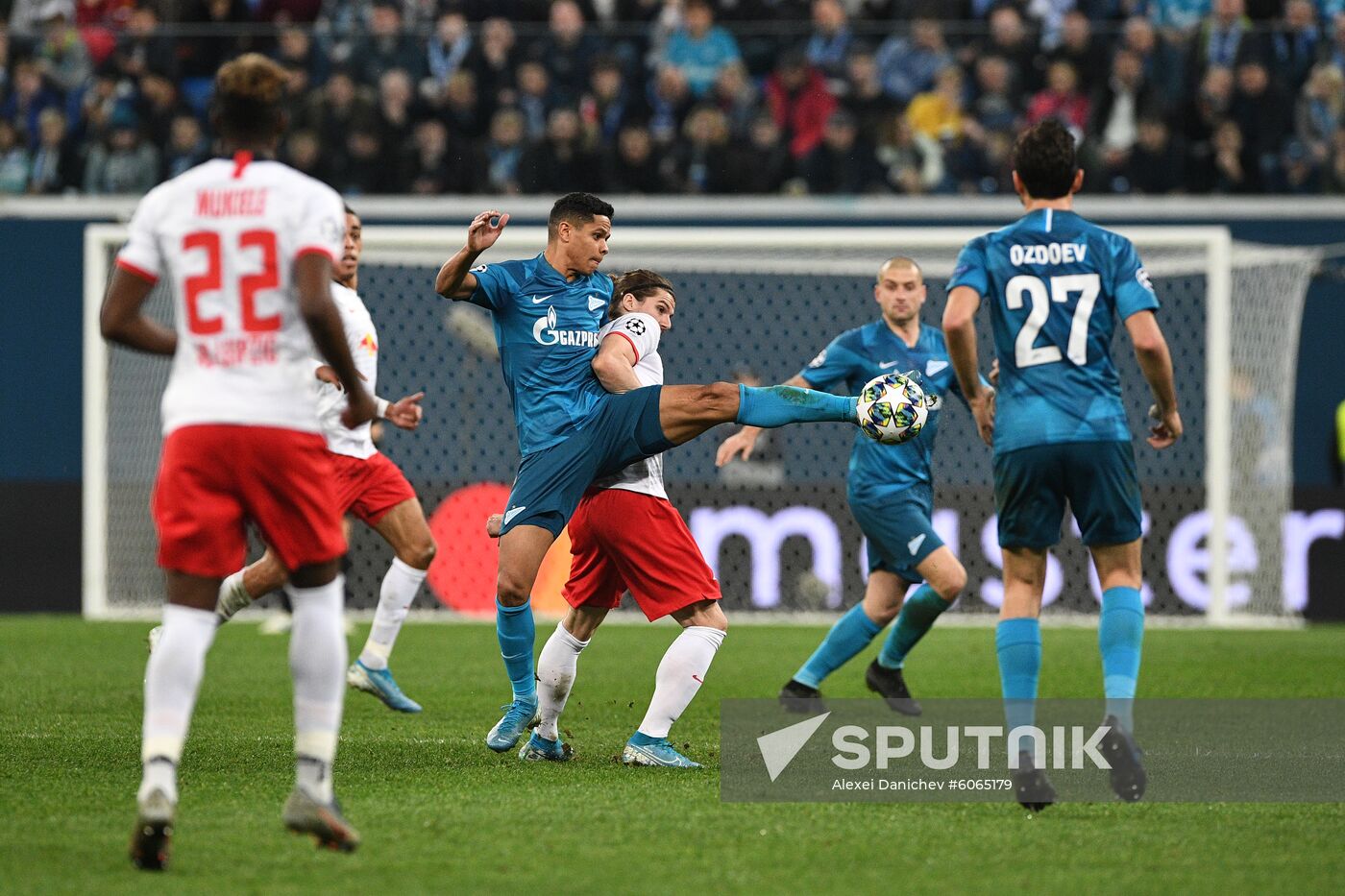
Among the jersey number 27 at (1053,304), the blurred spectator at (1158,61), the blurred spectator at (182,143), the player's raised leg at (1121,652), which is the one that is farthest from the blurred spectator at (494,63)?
the player's raised leg at (1121,652)

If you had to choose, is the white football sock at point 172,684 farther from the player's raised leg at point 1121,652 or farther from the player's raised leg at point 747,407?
the player's raised leg at point 1121,652

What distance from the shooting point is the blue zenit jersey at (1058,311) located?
577 cm

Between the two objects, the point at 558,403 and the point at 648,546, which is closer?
the point at 648,546

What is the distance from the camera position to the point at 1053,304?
5809 mm

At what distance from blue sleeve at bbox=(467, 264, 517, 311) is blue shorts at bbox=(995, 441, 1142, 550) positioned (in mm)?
2162

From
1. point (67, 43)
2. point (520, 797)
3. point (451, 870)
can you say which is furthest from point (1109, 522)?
point (67, 43)

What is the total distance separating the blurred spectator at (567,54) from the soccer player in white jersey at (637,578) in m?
10.4

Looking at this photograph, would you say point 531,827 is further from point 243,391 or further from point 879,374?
point 879,374

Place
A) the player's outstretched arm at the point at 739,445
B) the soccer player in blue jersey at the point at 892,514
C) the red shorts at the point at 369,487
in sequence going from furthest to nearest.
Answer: the soccer player in blue jersey at the point at 892,514, the red shorts at the point at 369,487, the player's outstretched arm at the point at 739,445

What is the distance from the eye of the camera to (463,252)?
6.64m

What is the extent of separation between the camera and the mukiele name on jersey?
5.79m

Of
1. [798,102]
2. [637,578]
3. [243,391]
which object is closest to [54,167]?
[798,102]

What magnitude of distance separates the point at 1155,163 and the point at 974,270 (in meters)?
11.2

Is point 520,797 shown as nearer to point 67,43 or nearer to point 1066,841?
point 1066,841
